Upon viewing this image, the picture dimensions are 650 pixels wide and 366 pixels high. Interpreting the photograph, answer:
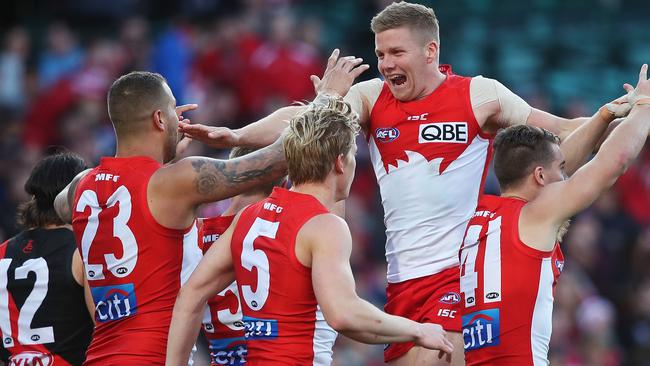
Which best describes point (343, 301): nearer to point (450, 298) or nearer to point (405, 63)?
point (450, 298)

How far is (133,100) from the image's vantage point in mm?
7031

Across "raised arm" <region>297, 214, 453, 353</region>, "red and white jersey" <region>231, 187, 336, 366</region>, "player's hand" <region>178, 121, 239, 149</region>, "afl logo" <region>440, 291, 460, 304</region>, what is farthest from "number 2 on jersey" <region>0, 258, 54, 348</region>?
"afl logo" <region>440, 291, 460, 304</region>

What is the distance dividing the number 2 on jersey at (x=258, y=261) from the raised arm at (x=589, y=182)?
1.55 metres

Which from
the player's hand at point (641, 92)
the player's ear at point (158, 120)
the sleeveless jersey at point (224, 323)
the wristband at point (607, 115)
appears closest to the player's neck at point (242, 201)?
the sleeveless jersey at point (224, 323)

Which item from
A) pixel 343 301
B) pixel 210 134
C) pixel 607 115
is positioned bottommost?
pixel 343 301

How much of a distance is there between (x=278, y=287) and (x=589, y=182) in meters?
1.86

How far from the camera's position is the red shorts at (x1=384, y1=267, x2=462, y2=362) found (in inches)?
292

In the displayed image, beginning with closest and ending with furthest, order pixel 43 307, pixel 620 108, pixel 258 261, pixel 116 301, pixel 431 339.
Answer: pixel 431 339 < pixel 258 261 < pixel 116 301 < pixel 620 108 < pixel 43 307

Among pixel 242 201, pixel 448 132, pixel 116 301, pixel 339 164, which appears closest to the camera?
pixel 339 164

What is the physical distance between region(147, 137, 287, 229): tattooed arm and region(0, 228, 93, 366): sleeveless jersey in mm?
965

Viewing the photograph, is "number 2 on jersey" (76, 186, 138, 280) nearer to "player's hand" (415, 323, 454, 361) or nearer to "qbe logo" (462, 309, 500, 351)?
"player's hand" (415, 323, 454, 361)

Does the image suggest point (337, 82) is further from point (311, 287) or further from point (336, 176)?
point (311, 287)

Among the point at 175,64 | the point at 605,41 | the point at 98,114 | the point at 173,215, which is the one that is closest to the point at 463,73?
the point at 605,41

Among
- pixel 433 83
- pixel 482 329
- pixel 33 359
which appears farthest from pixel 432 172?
pixel 33 359
